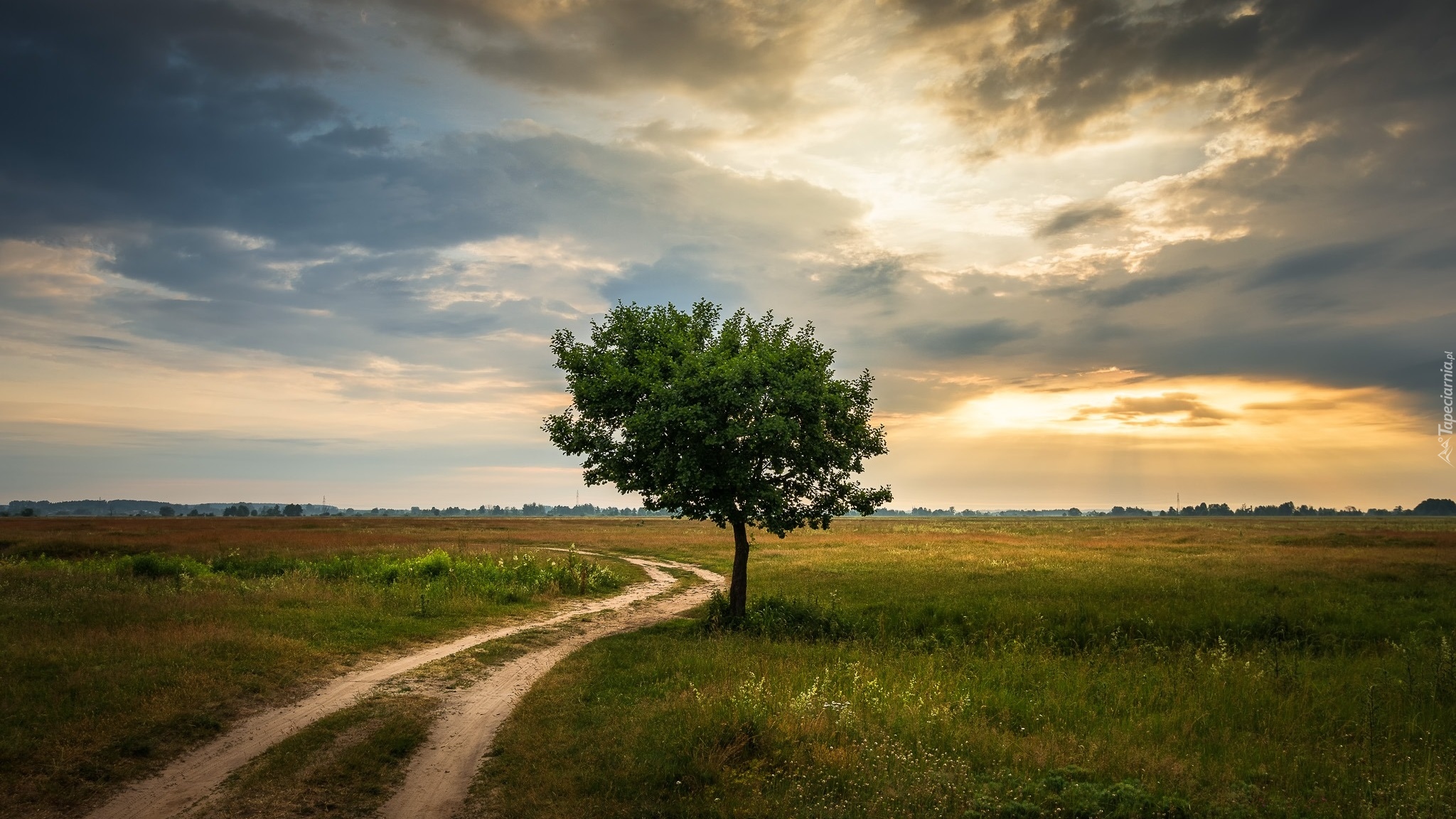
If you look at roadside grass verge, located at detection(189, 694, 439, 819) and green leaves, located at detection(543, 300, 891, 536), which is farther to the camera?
green leaves, located at detection(543, 300, 891, 536)

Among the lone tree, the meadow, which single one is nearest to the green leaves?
the lone tree

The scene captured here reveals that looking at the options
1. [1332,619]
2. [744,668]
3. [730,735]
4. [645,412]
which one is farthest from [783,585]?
[730,735]

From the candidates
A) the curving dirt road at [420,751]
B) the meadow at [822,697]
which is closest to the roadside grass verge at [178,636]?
the meadow at [822,697]

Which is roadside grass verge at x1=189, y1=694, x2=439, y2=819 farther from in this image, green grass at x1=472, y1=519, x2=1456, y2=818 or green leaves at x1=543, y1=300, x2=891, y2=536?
green leaves at x1=543, y1=300, x2=891, y2=536

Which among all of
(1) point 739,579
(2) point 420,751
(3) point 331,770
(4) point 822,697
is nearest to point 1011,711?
(4) point 822,697

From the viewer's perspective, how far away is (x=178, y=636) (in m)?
16.0

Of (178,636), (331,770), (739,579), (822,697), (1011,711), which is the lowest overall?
(1011,711)

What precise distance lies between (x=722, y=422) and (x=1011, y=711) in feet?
35.7

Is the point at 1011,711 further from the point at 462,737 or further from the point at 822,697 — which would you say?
the point at 462,737

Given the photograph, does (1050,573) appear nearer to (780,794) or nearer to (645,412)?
(645,412)

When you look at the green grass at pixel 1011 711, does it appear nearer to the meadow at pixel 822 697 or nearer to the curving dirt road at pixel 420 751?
the meadow at pixel 822 697

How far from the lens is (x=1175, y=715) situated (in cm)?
1239

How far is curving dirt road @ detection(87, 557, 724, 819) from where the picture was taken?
28.3 feet

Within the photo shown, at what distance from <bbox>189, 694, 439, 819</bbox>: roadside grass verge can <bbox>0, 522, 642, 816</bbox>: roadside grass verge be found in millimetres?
1663
